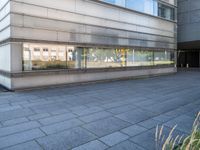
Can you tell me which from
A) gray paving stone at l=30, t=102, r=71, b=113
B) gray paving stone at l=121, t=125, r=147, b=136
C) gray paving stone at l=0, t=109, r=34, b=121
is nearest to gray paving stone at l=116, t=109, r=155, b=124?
gray paving stone at l=121, t=125, r=147, b=136

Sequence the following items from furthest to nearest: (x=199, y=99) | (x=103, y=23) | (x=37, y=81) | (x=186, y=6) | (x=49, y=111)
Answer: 1. (x=186, y=6)
2. (x=103, y=23)
3. (x=37, y=81)
4. (x=199, y=99)
5. (x=49, y=111)

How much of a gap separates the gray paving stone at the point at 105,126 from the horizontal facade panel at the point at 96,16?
255 inches

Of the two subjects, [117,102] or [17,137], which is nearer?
[17,137]

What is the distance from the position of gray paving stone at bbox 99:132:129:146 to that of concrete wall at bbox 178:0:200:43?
66.4 ft

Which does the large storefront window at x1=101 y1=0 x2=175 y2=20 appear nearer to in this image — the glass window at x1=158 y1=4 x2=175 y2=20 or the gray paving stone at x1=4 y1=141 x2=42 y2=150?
the glass window at x1=158 y1=4 x2=175 y2=20

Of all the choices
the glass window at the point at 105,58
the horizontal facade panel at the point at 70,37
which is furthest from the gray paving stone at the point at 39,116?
the glass window at the point at 105,58

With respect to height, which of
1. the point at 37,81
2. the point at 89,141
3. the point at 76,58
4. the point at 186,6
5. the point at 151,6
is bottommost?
the point at 89,141

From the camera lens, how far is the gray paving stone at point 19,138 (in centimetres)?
361

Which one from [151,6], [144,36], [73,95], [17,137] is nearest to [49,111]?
[17,137]

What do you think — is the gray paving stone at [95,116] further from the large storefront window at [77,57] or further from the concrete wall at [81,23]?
the concrete wall at [81,23]

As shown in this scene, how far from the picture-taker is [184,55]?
3045 cm

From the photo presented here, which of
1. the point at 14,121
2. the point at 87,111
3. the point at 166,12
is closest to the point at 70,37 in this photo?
the point at 87,111

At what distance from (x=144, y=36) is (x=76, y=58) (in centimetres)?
646

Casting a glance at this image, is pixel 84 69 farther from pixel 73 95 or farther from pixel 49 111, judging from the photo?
pixel 49 111
